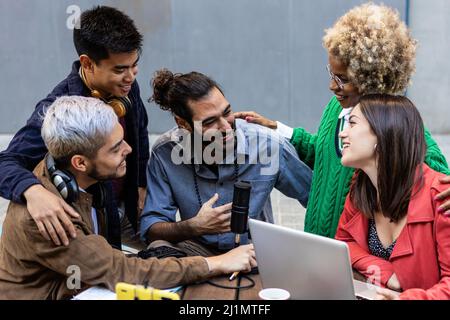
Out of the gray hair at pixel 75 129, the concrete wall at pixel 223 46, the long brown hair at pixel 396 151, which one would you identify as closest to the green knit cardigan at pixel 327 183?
the long brown hair at pixel 396 151

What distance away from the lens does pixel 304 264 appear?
204 centimetres

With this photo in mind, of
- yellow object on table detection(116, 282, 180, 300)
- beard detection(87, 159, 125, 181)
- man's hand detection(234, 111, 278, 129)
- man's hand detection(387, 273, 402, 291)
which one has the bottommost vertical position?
man's hand detection(387, 273, 402, 291)

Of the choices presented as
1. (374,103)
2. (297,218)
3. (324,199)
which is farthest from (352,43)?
(297,218)

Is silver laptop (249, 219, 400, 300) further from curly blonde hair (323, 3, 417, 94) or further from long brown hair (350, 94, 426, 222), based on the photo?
curly blonde hair (323, 3, 417, 94)

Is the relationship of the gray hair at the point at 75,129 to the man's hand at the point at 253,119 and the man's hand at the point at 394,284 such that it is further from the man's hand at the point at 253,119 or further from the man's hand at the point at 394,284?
the man's hand at the point at 394,284

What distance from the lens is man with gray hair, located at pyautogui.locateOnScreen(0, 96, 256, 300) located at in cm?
226

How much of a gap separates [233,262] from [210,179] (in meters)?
0.62

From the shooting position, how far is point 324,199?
297 cm

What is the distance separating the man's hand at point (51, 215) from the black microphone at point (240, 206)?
59cm

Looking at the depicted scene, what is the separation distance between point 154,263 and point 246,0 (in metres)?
5.48

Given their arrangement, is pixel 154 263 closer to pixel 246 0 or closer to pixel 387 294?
pixel 387 294

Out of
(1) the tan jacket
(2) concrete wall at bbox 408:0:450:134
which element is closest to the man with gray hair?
(1) the tan jacket

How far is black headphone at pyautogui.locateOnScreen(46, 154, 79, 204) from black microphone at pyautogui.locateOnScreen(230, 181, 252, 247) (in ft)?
1.98
